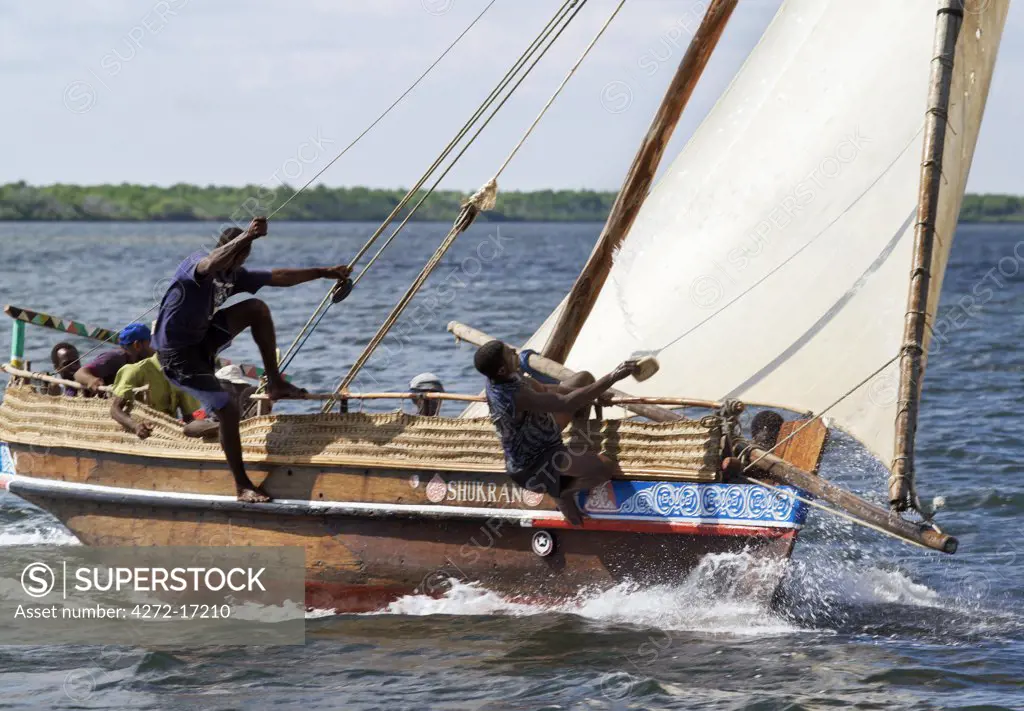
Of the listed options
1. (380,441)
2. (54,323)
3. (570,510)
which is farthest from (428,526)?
(54,323)

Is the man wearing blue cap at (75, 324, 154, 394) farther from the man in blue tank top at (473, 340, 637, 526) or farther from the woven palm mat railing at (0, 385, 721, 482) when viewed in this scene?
the man in blue tank top at (473, 340, 637, 526)

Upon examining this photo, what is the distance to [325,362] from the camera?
90.4 feet

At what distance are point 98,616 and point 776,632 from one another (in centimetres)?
556

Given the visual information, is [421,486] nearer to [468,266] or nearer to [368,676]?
[368,676]

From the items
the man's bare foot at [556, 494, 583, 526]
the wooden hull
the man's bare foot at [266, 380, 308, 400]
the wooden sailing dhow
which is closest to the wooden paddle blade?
the wooden sailing dhow

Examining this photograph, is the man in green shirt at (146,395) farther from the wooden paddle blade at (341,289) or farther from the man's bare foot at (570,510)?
the man's bare foot at (570,510)

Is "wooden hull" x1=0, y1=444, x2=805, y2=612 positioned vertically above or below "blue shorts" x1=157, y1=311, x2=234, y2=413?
below

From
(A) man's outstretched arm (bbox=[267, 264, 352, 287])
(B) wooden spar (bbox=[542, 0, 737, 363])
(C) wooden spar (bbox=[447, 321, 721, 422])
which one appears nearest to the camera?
(C) wooden spar (bbox=[447, 321, 721, 422])

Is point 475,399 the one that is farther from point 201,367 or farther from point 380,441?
point 201,367

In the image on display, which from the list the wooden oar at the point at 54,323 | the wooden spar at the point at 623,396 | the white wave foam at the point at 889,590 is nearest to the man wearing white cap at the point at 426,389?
the wooden spar at the point at 623,396

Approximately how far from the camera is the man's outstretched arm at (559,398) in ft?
33.2

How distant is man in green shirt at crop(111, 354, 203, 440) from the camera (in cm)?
1220

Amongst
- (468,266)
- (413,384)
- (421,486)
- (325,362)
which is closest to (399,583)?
(421,486)

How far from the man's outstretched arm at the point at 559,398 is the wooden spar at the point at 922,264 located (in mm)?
1820
